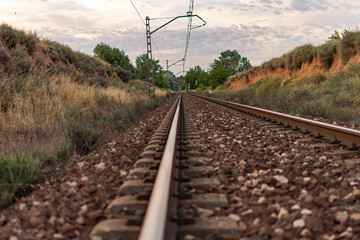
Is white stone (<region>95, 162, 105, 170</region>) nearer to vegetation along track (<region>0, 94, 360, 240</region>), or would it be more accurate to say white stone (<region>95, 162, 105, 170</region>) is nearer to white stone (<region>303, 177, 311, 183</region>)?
vegetation along track (<region>0, 94, 360, 240</region>)

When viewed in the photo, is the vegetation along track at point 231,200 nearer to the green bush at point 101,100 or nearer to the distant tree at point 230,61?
the green bush at point 101,100

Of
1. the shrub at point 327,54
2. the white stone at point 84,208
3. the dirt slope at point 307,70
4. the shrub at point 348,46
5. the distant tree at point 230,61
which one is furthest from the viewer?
the distant tree at point 230,61

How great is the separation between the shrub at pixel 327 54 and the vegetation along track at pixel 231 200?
1695 cm

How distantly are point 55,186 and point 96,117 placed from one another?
559 cm

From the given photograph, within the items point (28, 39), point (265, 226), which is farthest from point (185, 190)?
point (28, 39)

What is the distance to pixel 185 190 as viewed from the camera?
277 cm

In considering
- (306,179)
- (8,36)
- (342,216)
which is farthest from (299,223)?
(8,36)

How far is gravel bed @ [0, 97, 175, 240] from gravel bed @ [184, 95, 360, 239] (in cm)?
102

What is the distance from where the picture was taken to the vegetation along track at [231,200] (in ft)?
6.62

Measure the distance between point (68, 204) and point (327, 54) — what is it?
2041cm

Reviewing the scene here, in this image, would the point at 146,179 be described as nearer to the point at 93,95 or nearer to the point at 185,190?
the point at 185,190

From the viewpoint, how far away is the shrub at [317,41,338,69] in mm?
18406

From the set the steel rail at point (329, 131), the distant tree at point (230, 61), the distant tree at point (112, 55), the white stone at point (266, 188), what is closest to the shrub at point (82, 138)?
the white stone at point (266, 188)

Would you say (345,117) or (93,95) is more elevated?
(93,95)
